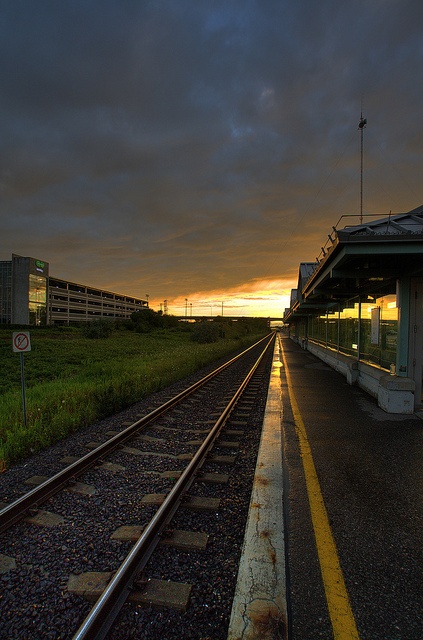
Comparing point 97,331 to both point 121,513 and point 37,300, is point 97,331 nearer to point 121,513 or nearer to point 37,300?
point 37,300

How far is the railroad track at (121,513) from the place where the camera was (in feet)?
8.18

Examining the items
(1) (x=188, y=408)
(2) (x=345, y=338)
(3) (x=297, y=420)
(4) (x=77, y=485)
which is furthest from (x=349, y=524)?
(2) (x=345, y=338)

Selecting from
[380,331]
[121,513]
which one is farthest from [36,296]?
[121,513]

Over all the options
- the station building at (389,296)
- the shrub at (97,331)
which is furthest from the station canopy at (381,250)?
the shrub at (97,331)

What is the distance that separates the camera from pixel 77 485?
4.46 m

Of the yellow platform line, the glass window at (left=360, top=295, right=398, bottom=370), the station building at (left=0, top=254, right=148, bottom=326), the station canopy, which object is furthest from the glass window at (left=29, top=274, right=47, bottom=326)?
the yellow platform line

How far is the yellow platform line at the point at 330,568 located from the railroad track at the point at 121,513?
2.46 ft

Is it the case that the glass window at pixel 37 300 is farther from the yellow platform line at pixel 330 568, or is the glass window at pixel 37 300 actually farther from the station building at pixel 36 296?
the yellow platform line at pixel 330 568

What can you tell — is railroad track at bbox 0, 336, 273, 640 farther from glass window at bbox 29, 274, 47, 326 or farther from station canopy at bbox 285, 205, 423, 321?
glass window at bbox 29, 274, 47, 326

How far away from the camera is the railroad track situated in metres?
2.49

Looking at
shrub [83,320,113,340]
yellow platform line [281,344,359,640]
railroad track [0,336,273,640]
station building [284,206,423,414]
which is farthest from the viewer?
shrub [83,320,113,340]

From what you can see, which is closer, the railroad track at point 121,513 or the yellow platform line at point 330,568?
the yellow platform line at point 330,568

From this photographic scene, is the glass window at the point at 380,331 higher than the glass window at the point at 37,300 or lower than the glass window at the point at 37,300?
lower

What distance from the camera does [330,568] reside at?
285cm
